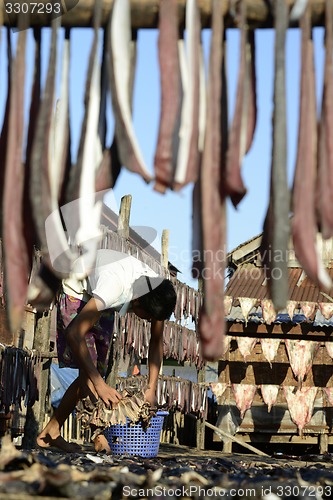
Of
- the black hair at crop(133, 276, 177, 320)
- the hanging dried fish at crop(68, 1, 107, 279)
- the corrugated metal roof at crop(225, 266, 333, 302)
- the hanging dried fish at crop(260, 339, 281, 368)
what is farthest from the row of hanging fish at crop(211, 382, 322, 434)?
the hanging dried fish at crop(68, 1, 107, 279)

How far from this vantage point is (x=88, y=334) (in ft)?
25.4

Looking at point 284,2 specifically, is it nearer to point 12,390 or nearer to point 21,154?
point 21,154

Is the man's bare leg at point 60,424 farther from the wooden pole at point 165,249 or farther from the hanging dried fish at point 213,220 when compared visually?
the wooden pole at point 165,249

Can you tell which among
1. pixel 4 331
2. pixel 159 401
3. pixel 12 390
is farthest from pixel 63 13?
pixel 159 401

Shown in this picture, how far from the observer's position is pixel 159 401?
12.5 metres

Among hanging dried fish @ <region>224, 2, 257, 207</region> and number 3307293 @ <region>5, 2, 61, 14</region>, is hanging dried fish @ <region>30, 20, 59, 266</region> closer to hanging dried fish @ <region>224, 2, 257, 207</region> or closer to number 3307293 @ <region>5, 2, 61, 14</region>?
number 3307293 @ <region>5, 2, 61, 14</region>

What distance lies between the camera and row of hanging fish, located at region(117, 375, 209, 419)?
500 inches

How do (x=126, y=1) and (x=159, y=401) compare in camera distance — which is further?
(x=159, y=401)

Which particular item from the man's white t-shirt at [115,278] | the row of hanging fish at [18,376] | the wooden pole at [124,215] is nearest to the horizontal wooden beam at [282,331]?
the wooden pole at [124,215]

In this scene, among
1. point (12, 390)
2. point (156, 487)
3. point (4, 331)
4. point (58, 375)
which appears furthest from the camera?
point (58, 375)

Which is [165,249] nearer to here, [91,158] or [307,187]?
[91,158]

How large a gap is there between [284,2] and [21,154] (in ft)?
4.00

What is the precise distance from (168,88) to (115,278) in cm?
344

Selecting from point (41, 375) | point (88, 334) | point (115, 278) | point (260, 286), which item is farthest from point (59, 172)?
point (260, 286)
